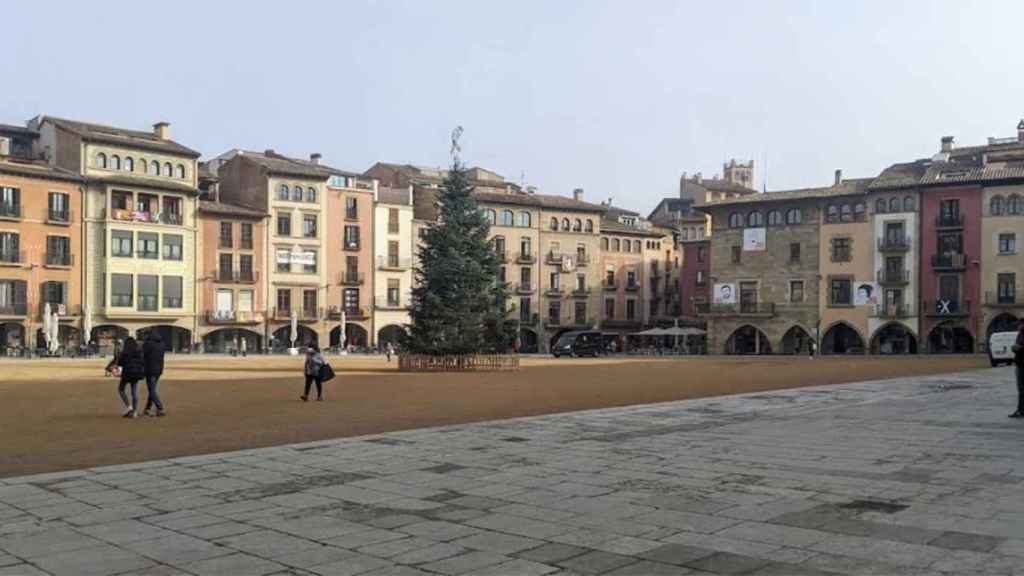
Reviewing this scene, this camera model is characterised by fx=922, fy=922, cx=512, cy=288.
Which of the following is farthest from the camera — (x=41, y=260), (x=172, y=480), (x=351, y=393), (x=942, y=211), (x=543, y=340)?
(x=543, y=340)

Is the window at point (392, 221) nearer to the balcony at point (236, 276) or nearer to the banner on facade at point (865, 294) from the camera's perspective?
the balcony at point (236, 276)

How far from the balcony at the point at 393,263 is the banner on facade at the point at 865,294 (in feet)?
125

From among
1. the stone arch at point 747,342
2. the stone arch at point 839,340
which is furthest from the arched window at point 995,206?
the stone arch at point 747,342

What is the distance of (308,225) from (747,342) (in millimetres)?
39324

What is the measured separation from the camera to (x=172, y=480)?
31.9 feet

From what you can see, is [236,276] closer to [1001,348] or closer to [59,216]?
[59,216]

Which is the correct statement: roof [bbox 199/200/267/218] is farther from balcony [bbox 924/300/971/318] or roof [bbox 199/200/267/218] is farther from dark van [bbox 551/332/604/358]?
balcony [bbox 924/300/971/318]

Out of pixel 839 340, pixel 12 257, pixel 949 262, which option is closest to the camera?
pixel 12 257

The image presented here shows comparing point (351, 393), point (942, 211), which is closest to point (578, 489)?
point (351, 393)

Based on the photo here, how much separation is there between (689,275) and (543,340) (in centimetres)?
1663

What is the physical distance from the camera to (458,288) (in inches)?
1563

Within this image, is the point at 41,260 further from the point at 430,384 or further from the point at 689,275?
the point at 689,275

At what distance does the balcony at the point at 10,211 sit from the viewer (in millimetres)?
61156

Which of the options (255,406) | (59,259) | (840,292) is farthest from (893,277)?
(255,406)
